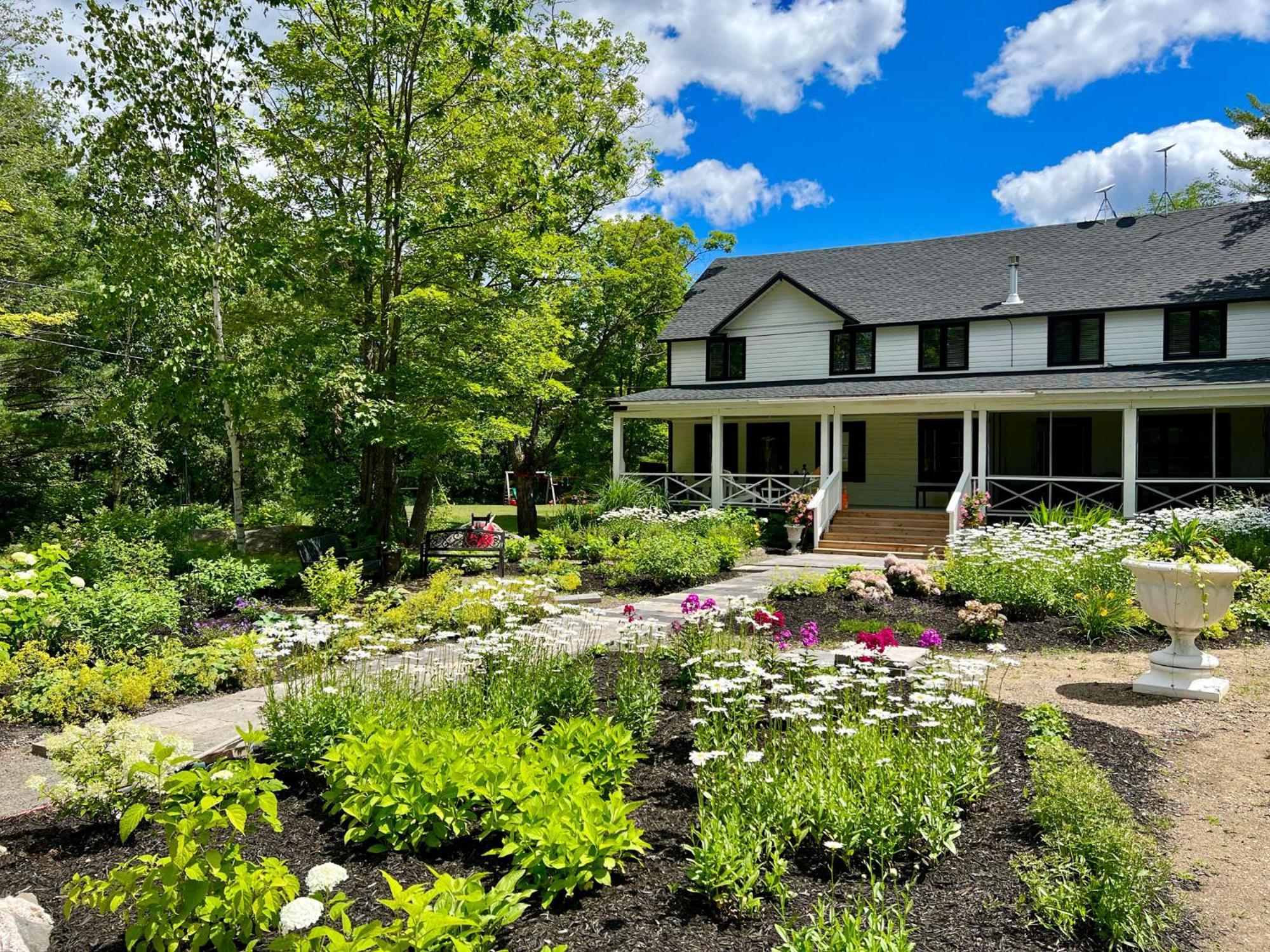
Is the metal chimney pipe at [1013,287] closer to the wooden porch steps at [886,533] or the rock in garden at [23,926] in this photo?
the wooden porch steps at [886,533]

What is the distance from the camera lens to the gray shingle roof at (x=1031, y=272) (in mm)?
17781

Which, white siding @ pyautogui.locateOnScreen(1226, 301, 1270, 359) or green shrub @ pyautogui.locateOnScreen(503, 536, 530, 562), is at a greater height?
white siding @ pyautogui.locateOnScreen(1226, 301, 1270, 359)

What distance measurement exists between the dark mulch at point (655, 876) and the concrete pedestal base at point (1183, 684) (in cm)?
223

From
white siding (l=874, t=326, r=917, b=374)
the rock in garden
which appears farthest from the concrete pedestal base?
white siding (l=874, t=326, r=917, b=374)

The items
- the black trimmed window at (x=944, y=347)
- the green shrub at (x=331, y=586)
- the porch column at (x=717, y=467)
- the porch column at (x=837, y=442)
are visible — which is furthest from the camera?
the black trimmed window at (x=944, y=347)

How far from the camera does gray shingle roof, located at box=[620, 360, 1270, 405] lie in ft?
50.7

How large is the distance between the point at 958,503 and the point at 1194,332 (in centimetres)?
720

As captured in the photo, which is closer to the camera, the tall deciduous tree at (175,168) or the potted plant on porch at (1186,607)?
the potted plant on porch at (1186,607)

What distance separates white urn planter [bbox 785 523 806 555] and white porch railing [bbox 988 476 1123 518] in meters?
4.04

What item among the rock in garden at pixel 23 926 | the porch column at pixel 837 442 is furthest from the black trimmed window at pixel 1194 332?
the rock in garden at pixel 23 926

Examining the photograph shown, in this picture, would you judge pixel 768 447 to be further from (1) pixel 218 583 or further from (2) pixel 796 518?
(1) pixel 218 583

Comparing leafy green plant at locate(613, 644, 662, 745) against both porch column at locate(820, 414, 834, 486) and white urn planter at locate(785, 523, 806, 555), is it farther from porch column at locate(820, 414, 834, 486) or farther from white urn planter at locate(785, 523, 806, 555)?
porch column at locate(820, 414, 834, 486)

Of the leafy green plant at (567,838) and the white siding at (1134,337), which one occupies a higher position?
the white siding at (1134,337)

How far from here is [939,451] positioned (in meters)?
20.1
